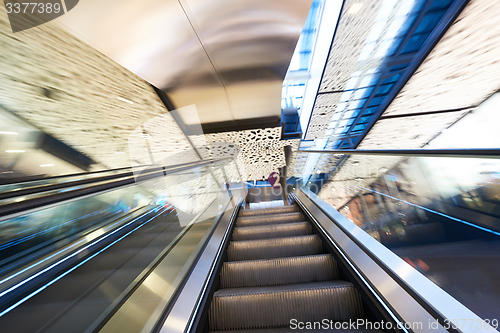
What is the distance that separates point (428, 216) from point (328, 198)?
1618 millimetres

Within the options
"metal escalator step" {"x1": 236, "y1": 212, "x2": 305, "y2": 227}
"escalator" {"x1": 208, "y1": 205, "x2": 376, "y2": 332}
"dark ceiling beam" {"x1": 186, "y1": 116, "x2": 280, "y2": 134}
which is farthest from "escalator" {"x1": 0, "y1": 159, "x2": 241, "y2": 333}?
"dark ceiling beam" {"x1": 186, "y1": 116, "x2": 280, "y2": 134}

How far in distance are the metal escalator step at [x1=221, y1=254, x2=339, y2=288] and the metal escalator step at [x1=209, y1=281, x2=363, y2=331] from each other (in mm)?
343

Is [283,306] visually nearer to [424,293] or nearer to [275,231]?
[424,293]

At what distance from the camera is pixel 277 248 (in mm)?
2498

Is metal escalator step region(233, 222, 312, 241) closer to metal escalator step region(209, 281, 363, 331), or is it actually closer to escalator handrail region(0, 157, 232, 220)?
metal escalator step region(209, 281, 363, 331)

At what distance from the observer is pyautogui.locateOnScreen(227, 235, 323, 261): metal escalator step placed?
247 cm

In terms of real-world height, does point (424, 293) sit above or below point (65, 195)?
below

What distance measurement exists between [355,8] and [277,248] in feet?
11.2

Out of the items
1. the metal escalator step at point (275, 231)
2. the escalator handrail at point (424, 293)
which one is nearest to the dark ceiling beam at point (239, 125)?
the metal escalator step at point (275, 231)

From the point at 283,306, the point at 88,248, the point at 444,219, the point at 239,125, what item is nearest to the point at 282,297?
the point at 283,306

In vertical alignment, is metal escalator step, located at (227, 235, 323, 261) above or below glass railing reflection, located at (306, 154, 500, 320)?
below

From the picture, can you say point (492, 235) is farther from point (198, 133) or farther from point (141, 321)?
point (198, 133)

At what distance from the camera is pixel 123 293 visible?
49.3 inches

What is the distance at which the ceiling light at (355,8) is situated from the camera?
2944mm
